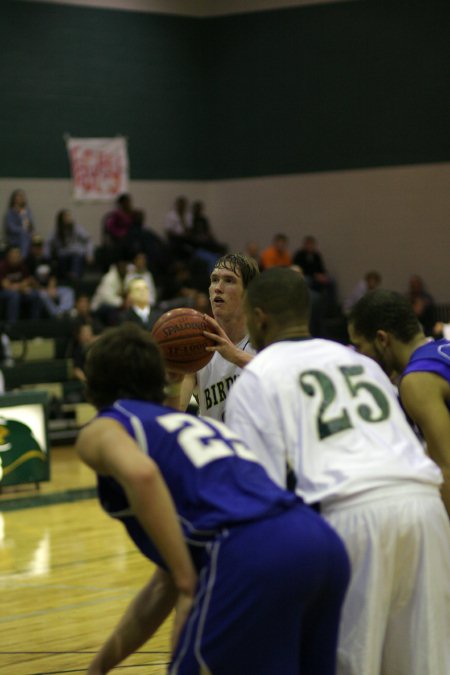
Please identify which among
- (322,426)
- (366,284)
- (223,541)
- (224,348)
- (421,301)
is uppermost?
(224,348)

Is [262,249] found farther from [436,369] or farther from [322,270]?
[436,369]

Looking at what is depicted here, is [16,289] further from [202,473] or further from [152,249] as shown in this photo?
[202,473]

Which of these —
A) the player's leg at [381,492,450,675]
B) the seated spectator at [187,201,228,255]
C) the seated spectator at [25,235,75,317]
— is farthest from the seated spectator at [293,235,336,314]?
the player's leg at [381,492,450,675]

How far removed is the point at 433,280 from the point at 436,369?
14914 millimetres

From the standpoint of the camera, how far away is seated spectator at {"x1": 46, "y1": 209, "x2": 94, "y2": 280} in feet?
57.9

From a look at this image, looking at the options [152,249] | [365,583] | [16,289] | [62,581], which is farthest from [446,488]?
[152,249]

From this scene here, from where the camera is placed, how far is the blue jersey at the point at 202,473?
3068mm

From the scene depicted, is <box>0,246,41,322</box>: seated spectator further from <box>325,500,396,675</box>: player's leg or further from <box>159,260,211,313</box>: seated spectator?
<box>325,500,396,675</box>: player's leg

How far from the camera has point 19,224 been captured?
1764 centimetres

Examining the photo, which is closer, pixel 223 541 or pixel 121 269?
pixel 223 541

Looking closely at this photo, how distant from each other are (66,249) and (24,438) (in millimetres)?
7891

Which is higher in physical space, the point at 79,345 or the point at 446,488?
the point at 446,488

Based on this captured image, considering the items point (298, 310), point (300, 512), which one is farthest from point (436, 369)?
point (300, 512)

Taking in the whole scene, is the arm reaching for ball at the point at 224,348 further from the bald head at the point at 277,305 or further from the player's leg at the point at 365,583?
the player's leg at the point at 365,583
